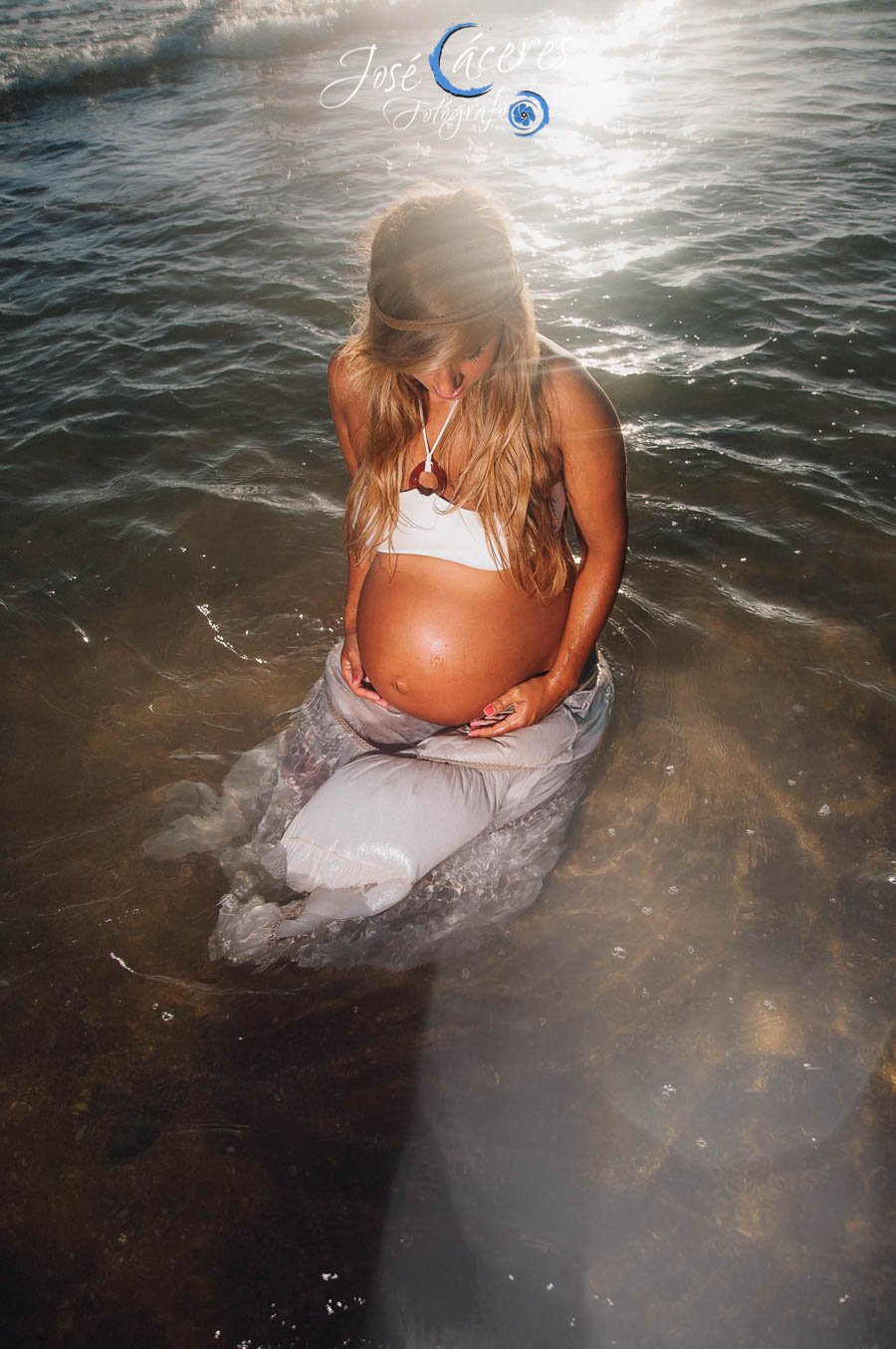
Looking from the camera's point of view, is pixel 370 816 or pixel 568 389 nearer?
pixel 568 389

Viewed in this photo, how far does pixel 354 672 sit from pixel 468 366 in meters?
1.35

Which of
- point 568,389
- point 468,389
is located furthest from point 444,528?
point 568,389

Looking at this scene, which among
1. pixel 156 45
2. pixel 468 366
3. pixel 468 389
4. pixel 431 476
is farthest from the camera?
pixel 156 45

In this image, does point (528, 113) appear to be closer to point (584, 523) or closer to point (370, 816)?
point (584, 523)

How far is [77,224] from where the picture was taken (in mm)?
8586

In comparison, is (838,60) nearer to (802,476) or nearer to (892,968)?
(802,476)

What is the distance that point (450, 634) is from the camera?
108 inches

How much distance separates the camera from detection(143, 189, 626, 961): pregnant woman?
2.26 meters

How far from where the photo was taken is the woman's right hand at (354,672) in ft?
10.2

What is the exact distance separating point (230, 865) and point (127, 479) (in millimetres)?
3282

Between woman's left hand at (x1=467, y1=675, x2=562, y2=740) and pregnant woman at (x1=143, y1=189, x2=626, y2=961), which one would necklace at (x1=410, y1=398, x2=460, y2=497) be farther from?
woman's left hand at (x1=467, y1=675, x2=562, y2=740)

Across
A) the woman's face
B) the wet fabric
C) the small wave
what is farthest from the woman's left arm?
the small wave

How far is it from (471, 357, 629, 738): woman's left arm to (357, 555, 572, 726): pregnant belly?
7 cm

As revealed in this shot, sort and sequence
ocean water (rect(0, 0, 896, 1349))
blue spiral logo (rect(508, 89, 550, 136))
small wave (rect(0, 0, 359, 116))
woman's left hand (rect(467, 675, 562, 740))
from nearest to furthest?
ocean water (rect(0, 0, 896, 1349)) < woman's left hand (rect(467, 675, 562, 740)) < blue spiral logo (rect(508, 89, 550, 136)) < small wave (rect(0, 0, 359, 116))
